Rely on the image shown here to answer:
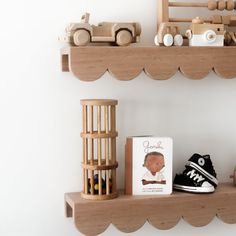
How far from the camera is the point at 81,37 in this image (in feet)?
3.92

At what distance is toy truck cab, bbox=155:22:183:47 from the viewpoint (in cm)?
124

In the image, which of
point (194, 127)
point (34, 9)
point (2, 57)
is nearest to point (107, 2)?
point (34, 9)

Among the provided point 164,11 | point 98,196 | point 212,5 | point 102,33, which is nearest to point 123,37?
point 102,33

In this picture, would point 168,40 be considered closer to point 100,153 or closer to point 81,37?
point 81,37

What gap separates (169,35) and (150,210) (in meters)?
0.41

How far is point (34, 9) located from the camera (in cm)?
128

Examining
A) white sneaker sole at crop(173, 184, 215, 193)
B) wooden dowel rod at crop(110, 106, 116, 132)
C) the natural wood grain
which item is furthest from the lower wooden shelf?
the natural wood grain

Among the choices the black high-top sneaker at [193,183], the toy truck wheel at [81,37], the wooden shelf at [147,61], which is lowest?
the black high-top sneaker at [193,183]

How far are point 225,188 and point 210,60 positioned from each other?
13.3 inches

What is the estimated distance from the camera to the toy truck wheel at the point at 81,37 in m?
1.19

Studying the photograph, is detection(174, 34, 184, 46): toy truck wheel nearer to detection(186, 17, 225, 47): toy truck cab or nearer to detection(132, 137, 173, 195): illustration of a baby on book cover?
detection(186, 17, 225, 47): toy truck cab

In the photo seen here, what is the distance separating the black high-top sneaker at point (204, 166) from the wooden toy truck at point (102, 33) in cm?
32

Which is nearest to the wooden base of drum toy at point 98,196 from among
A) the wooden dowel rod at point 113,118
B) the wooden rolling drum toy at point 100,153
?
the wooden rolling drum toy at point 100,153

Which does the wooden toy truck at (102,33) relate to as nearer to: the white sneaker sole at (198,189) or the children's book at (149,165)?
the children's book at (149,165)
